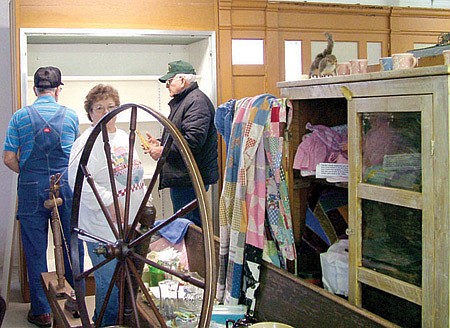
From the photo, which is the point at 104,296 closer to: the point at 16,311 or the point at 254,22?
the point at 16,311

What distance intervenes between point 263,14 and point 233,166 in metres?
2.52

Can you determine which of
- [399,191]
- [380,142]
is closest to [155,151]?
[380,142]

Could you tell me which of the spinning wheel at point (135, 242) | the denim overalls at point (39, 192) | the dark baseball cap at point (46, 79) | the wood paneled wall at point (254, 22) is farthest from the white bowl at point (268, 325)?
the wood paneled wall at point (254, 22)

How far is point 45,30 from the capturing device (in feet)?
13.9

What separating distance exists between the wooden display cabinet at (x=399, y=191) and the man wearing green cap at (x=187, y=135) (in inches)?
75.2

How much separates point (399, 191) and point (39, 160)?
2.66 metres

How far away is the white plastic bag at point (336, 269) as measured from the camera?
2211 mm

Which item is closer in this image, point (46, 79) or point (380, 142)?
point (380, 142)

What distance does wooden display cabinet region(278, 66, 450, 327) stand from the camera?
1682 mm

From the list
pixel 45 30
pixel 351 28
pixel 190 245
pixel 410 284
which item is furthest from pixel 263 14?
pixel 410 284

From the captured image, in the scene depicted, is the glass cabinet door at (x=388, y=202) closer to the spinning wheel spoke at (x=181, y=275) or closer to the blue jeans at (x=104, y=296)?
the spinning wheel spoke at (x=181, y=275)

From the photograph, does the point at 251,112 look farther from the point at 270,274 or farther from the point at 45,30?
the point at 45,30

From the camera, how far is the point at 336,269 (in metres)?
2.24

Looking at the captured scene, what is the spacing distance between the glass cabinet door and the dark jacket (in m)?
2.15
